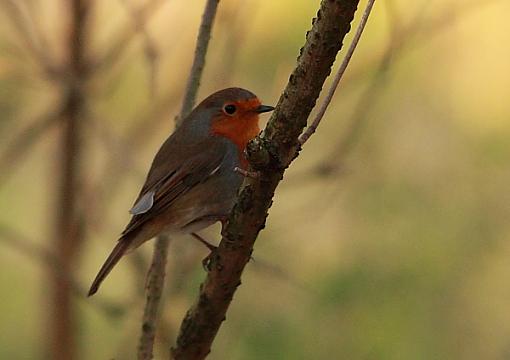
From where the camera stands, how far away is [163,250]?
3.80 meters

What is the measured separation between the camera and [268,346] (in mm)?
5797

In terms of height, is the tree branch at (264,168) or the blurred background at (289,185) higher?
the blurred background at (289,185)

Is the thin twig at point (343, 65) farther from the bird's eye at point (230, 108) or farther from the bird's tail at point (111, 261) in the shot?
the bird's eye at point (230, 108)

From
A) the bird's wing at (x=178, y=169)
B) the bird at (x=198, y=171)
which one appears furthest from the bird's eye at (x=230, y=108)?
the bird's wing at (x=178, y=169)

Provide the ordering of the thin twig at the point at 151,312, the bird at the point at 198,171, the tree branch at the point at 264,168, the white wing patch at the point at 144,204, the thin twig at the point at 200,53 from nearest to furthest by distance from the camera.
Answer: the tree branch at the point at 264,168 → the thin twig at the point at 151,312 → the thin twig at the point at 200,53 → the white wing patch at the point at 144,204 → the bird at the point at 198,171

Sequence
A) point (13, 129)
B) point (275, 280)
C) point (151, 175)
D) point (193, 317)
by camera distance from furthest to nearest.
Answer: point (13, 129)
point (275, 280)
point (151, 175)
point (193, 317)

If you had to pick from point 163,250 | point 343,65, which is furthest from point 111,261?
point 343,65

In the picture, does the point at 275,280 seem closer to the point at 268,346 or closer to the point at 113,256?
the point at 268,346

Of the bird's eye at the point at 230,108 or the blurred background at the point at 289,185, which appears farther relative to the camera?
the blurred background at the point at 289,185

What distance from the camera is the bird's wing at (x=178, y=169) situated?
444 cm

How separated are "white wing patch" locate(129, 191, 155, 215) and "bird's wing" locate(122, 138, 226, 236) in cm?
2

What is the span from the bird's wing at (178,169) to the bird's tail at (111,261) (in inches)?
6.9

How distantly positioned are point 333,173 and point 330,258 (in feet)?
5.86

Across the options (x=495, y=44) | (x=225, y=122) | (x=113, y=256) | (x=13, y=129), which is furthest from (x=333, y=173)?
(x=495, y=44)
